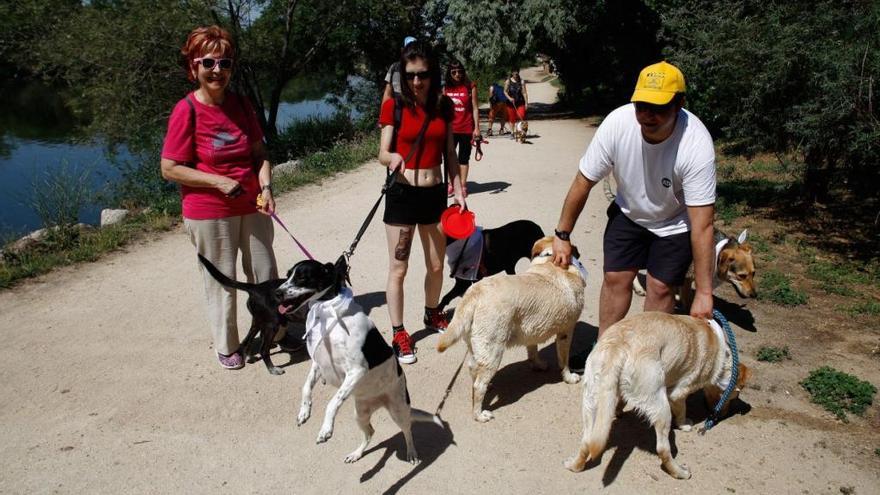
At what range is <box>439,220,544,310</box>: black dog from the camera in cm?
537

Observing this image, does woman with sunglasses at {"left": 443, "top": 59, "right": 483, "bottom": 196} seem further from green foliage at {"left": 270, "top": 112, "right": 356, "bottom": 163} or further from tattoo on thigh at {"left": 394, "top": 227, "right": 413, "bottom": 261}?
green foliage at {"left": 270, "top": 112, "right": 356, "bottom": 163}

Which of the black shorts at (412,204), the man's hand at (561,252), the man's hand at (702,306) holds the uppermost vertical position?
the black shorts at (412,204)

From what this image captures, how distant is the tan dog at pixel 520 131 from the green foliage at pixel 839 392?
37.8 feet

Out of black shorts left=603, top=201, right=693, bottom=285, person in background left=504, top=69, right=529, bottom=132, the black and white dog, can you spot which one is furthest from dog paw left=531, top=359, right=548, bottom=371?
person in background left=504, top=69, right=529, bottom=132

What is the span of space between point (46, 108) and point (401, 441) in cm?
2875

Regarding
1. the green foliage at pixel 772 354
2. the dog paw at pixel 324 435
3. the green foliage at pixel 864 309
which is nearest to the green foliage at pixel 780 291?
the green foliage at pixel 864 309

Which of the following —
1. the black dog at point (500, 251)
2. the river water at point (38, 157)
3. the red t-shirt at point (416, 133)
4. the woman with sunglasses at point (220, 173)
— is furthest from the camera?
the river water at point (38, 157)

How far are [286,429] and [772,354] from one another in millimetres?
3733

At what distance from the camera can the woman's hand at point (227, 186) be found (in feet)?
12.7

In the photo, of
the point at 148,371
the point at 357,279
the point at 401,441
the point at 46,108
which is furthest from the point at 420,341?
the point at 46,108

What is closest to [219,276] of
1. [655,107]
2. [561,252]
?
[561,252]

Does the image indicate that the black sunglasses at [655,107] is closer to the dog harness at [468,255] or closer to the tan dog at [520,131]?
the dog harness at [468,255]

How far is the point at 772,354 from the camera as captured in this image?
454cm

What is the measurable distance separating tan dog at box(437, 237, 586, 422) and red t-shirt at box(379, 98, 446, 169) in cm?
105
